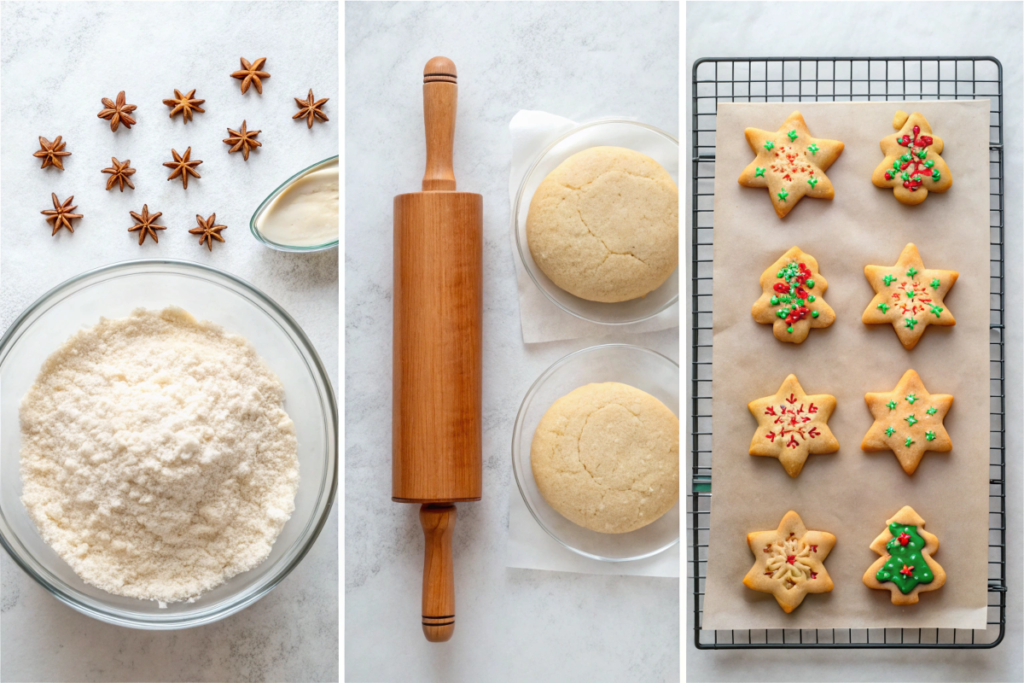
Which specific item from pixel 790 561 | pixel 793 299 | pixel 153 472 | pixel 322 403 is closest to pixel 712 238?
pixel 793 299

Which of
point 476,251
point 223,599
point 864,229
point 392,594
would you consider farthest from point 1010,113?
point 223,599

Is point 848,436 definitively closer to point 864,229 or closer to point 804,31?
point 864,229

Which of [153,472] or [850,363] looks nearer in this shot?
[153,472]

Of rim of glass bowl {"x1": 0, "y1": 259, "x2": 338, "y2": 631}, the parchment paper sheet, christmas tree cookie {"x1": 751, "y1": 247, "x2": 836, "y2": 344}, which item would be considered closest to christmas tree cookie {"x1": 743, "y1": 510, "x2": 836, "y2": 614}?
the parchment paper sheet

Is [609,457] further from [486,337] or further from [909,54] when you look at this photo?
[909,54]

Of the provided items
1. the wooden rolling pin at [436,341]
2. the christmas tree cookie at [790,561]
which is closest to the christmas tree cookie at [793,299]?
the christmas tree cookie at [790,561]

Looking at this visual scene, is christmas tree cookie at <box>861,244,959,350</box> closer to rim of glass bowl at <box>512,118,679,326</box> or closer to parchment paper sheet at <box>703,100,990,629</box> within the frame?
parchment paper sheet at <box>703,100,990,629</box>

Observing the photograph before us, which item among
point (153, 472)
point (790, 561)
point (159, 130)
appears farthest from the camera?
point (159, 130)
